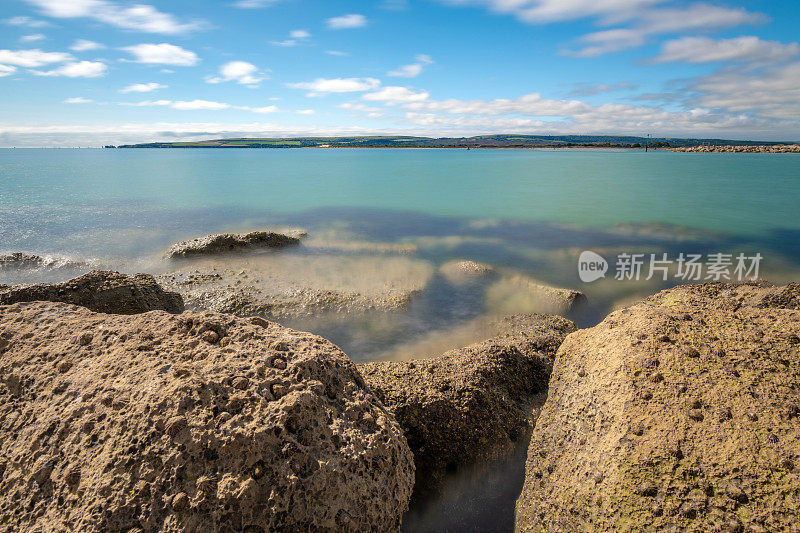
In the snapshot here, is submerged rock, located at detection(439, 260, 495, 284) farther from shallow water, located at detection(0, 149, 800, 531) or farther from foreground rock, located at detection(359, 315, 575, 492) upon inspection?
foreground rock, located at detection(359, 315, 575, 492)

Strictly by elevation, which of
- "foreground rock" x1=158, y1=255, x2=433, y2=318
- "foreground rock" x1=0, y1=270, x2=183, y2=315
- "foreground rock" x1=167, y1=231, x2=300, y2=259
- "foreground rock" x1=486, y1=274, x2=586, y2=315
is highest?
"foreground rock" x1=0, y1=270, x2=183, y2=315

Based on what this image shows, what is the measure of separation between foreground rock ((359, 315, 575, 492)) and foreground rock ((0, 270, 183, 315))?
16.1 ft

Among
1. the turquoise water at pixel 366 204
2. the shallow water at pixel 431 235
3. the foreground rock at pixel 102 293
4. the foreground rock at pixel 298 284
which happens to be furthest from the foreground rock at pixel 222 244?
the foreground rock at pixel 102 293

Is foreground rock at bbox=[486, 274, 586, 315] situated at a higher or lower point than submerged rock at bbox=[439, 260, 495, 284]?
lower

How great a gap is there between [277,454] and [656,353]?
122 inches

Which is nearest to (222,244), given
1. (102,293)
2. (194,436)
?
(102,293)

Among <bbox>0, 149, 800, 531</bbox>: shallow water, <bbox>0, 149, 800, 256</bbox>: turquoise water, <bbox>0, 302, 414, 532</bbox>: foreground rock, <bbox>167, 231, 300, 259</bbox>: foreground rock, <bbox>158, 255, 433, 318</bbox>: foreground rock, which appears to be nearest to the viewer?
<bbox>0, 302, 414, 532</bbox>: foreground rock

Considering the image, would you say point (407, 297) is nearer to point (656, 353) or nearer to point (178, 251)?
point (656, 353)

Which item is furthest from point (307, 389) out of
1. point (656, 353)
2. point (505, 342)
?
point (505, 342)

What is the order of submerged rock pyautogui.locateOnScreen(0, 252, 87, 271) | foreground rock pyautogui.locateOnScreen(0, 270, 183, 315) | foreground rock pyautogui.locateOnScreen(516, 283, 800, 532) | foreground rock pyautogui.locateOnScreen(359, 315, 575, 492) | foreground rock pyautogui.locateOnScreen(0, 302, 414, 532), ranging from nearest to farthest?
foreground rock pyautogui.locateOnScreen(516, 283, 800, 532), foreground rock pyautogui.locateOnScreen(0, 302, 414, 532), foreground rock pyautogui.locateOnScreen(359, 315, 575, 492), foreground rock pyautogui.locateOnScreen(0, 270, 183, 315), submerged rock pyautogui.locateOnScreen(0, 252, 87, 271)

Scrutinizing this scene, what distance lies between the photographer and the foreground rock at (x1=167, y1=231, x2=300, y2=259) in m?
14.9

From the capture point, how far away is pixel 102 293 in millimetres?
7348

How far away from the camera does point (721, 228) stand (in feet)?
69.6

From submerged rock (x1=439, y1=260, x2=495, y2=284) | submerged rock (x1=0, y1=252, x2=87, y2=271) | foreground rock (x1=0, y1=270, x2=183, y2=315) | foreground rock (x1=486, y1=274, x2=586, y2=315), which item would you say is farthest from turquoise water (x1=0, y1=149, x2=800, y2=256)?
foreground rock (x1=486, y1=274, x2=586, y2=315)
